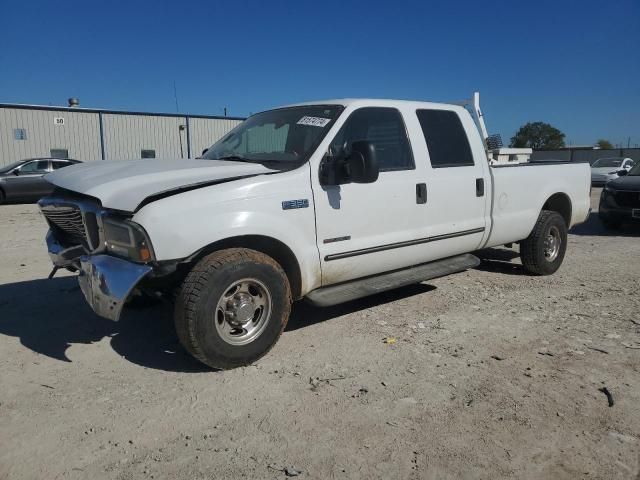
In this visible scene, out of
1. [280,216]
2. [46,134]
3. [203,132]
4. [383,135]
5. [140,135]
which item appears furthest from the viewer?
[203,132]

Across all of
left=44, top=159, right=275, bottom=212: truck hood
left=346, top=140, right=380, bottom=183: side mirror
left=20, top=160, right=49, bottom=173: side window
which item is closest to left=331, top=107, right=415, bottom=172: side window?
left=346, top=140, right=380, bottom=183: side mirror

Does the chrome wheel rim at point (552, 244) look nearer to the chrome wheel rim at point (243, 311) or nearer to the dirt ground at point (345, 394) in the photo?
the dirt ground at point (345, 394)

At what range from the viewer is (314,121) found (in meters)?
4.21

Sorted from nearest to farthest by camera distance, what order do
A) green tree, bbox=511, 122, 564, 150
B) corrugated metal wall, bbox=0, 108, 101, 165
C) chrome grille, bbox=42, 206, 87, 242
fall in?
chrome grille, bbox=42, 206, 87, 242 → corrugated metal wall, bbox=0, 108, 101, 165 → green tree, bbox=511, 122, 564, 150

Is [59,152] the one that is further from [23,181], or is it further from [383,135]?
[383,135]

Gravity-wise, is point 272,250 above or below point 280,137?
below

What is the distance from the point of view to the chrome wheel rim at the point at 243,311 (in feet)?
11.2

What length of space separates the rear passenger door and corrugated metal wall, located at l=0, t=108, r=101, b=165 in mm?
21452

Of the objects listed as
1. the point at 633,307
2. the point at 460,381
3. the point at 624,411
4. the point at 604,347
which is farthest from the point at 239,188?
the point at 633,307

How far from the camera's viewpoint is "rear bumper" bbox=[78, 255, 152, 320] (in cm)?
307

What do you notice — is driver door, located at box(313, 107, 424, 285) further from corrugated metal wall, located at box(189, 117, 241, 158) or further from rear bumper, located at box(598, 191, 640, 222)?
corrugated metal wall, located at box(189, 117, 241, 158)

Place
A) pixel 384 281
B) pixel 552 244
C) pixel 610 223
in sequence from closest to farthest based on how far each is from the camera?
pixel 384 281, pixel 552 244, pixel 610 223

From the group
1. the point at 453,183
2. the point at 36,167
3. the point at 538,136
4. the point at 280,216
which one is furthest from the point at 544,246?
the point at 538,136

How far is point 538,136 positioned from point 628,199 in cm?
7611
